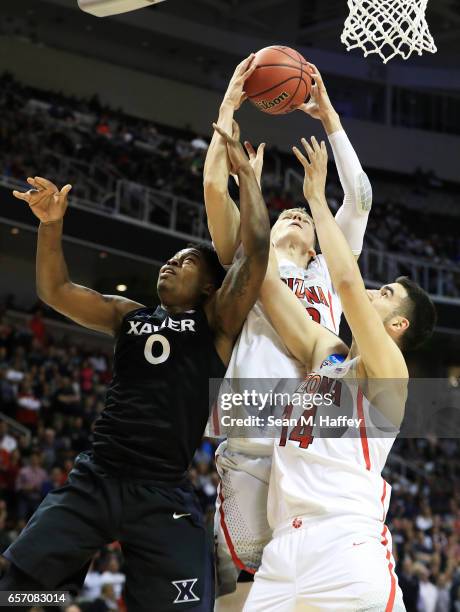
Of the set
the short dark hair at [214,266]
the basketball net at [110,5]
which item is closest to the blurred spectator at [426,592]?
the short dark hair at [214,266]

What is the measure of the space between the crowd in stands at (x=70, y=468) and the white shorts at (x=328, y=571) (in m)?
5.78

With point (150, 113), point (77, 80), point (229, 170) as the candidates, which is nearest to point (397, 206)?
point (150, 113)

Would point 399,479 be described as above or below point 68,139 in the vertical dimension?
below

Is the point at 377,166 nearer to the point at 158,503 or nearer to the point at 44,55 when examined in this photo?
the point at 44,55

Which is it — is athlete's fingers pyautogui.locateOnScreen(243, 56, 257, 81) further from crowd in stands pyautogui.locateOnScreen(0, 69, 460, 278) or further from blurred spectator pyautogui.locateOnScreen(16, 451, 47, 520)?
crowd in stands pyautogui.locateOnScreen(0, 69, 460, 278)

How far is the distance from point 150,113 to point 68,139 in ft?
16.7

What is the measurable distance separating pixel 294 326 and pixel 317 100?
113 centimetres

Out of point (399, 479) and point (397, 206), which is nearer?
point (399, 479)

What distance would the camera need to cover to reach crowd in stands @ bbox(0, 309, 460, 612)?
33.7 ft

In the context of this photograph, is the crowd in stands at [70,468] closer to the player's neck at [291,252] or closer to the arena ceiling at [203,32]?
the player's neck at [291,252]

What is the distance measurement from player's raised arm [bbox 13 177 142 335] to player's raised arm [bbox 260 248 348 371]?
2.03 ft

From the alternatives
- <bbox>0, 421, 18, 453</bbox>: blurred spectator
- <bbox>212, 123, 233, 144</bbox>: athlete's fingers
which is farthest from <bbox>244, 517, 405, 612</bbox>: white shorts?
<bbox>0, 421, 18, 453</bbox>: blurred spectator

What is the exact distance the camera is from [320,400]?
3.65 meters

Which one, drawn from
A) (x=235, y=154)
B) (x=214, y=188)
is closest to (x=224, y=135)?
(x=235, y=154)
